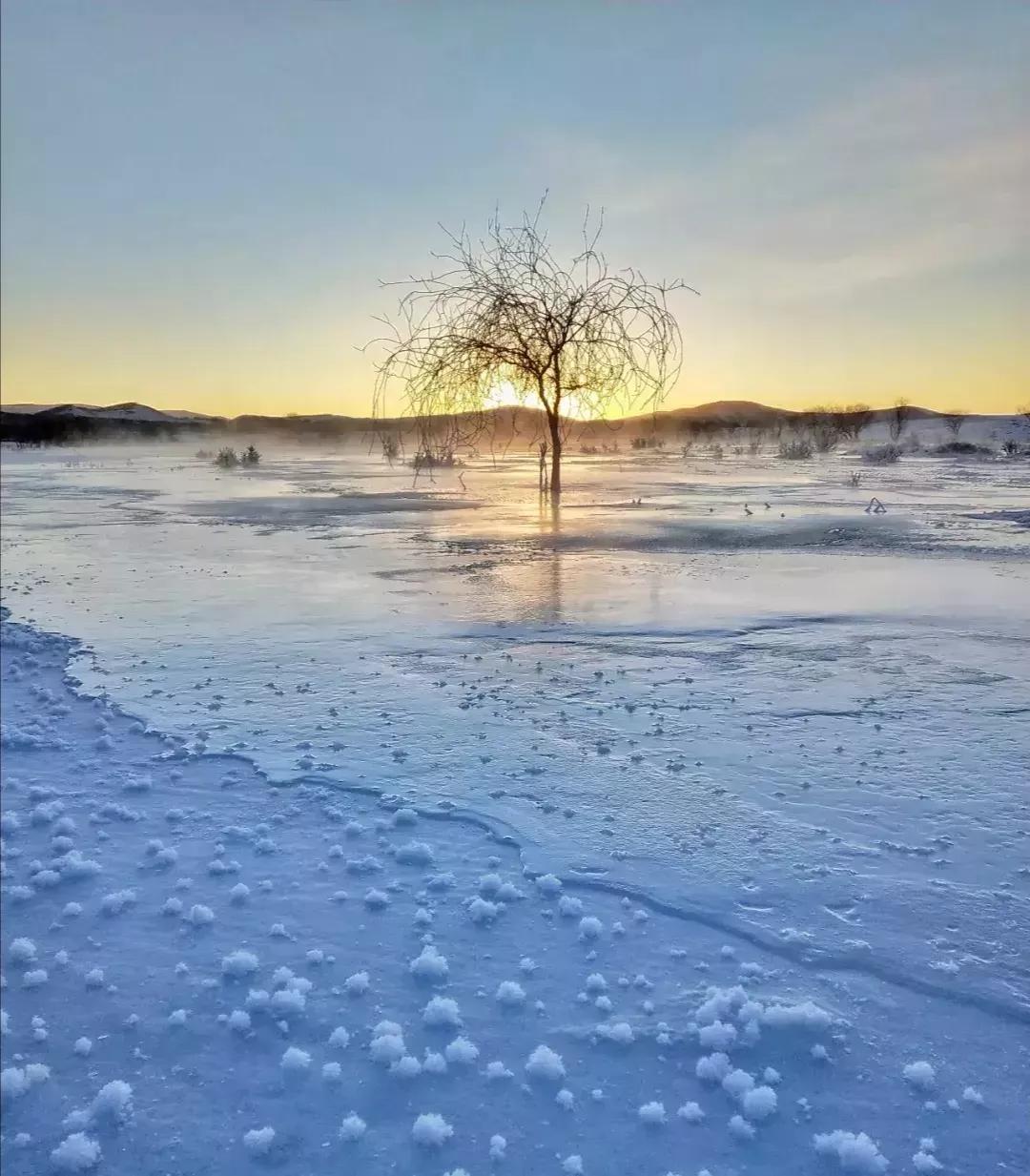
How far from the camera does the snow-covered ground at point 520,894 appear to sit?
78.5 inches

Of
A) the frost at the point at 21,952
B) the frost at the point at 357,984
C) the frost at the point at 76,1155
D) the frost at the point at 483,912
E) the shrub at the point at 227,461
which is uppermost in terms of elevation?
the shrub at the point at 227,461

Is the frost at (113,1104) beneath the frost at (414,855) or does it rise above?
→ beneath

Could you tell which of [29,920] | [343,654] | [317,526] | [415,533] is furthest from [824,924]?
[317,526]

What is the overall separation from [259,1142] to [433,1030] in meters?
0.48

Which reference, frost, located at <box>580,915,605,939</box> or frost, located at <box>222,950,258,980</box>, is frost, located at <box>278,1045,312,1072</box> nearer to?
frost, located at <box>222,950,258,980</box>

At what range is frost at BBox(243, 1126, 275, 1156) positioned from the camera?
1917 mm

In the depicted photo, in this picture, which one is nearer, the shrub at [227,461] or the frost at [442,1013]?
the frost at [442,1013]

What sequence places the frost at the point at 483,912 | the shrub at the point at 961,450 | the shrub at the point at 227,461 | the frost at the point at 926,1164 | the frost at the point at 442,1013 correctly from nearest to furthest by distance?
1. the frost at the point at 926,1164
2. the frost at the point at 442,1013
3. the frost at the point at 483,912
4. the shrub at the point at 227,461
5. the shrub at the point at 961,450

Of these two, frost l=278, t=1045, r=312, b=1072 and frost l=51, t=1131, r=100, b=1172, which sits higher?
frost l=278, t=1045, r=312, b=1072

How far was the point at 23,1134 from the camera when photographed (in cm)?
199

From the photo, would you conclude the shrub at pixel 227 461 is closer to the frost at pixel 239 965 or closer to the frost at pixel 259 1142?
the frost at pixel 239 965

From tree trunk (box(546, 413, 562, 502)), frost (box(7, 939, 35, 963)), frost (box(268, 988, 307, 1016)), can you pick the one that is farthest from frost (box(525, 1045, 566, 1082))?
tree trunk (box(546, 413, 562, 502))

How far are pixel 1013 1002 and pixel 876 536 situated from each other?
33.0ft

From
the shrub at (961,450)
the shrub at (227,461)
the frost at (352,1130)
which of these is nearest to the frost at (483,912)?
the frost at (352,1130)
